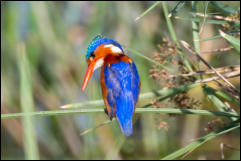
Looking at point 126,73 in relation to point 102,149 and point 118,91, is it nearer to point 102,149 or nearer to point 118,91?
point 118,91

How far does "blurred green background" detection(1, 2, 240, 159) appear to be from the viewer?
10.7 feet

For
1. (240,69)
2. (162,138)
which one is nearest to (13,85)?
(162,138)

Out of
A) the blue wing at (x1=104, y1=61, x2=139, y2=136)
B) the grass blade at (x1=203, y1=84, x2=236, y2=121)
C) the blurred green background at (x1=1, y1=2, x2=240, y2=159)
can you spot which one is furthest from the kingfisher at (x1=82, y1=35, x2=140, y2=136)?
the blurred green background at (x1=1, y1=2, x2=240, y2=159)

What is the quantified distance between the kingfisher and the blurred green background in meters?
0.95

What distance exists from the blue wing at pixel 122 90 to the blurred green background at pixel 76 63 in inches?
41.2

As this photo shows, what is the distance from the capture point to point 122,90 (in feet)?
6.48

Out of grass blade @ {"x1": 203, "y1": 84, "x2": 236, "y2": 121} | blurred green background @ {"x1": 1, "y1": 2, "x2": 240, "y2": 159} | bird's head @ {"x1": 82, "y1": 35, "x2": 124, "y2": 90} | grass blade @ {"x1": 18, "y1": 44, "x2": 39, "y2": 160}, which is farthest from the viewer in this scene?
blurred green background @ {"x1": 1, "y1": 2, "x2": 240, "y2": 159}

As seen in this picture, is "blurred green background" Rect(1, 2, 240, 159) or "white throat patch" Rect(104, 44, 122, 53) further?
"blurred green background" Rect(1, 2, 240, 159)

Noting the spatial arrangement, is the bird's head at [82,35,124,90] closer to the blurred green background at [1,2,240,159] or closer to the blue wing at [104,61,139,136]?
the blue wing at [104,61,139,136]

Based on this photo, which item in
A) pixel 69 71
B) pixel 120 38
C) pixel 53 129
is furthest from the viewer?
pixel 53 129

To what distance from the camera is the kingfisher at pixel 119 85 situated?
1919 millimetres

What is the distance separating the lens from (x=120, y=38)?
10.9 ft

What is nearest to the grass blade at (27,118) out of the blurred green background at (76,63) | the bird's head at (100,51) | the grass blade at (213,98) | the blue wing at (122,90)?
the blue wing at (122,90)

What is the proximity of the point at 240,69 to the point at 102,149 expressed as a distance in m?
1.66
